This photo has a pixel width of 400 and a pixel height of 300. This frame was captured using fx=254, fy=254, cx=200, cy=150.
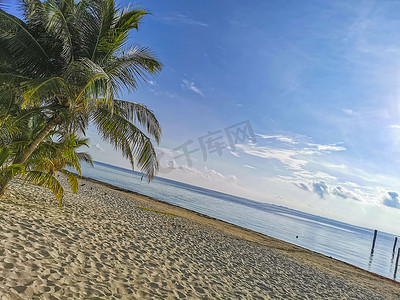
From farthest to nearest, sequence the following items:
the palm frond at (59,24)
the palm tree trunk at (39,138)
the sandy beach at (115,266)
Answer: the palm tree trunk at (39,138) < the palm frond at (59,24) < the sandy beach at (115,266)

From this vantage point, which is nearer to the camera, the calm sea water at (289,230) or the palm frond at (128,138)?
the palm frond at (128,138)

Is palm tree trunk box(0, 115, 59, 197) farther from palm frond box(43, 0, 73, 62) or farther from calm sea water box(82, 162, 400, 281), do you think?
→ calm sea water box(82, 162, 400, 281)

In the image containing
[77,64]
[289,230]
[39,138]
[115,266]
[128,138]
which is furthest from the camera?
[289,230]

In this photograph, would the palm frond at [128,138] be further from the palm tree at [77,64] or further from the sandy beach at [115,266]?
the sandy beach at [115,266]

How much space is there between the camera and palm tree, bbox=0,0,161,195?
6754mm

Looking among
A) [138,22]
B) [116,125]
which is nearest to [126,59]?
[138,22]


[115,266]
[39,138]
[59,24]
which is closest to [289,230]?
[115,266]

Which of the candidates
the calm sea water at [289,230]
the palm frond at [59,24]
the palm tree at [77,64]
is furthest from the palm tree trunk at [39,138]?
the calm sea water at [289,230]

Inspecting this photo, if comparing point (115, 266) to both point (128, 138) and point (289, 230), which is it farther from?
point (289, 230)

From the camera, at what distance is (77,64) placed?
6.36m

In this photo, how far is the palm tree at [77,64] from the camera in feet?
22.2

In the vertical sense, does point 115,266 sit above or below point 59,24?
below

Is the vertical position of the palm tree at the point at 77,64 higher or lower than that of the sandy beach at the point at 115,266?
higher

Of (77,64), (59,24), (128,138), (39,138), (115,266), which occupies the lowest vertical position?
(115,266)
